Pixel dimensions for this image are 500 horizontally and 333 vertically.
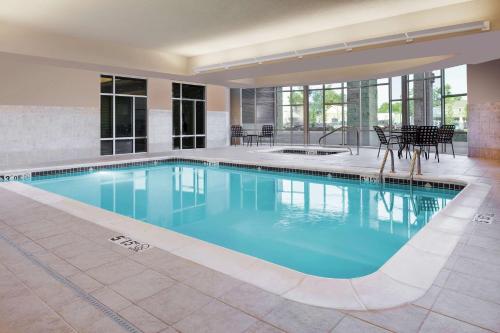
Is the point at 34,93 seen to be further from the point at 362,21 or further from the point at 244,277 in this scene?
the point at 244,277

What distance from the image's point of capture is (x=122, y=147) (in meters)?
11.2

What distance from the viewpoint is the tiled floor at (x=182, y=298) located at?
5.66 ft

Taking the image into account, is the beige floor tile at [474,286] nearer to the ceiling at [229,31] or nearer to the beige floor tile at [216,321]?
the beige floor tile at [216,321]

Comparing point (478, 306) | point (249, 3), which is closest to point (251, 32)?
point (249, 3)

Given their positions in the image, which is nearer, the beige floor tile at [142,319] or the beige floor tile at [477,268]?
the beige floor tile at [142,319]

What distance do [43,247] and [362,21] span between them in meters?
5.85

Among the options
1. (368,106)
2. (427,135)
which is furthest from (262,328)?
(368,106)

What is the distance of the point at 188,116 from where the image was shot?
523 inches

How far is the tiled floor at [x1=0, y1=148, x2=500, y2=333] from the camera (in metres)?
1.72

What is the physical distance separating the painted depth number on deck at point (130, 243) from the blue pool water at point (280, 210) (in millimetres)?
1013

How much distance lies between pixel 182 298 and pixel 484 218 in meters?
3.02

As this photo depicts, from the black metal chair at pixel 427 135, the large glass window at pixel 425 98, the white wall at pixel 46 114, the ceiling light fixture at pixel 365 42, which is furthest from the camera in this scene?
the large glass window at pixel 425 98

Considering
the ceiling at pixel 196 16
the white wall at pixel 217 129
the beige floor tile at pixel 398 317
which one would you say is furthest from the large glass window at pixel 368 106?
the beige floor tile at pixel 398 317

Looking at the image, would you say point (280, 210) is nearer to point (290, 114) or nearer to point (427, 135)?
point (427, 135)
